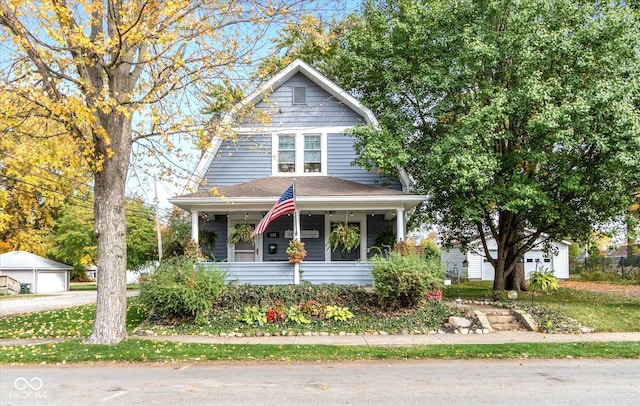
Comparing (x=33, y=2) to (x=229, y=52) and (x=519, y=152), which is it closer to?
(x=229, y=52)

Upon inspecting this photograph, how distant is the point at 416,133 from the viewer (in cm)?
1906

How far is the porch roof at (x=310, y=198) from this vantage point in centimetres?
1547

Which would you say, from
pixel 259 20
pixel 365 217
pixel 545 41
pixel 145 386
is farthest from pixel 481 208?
pixel 145 386

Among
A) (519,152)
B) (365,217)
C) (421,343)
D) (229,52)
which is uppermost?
(229,52)

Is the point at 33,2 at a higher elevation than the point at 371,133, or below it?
higher

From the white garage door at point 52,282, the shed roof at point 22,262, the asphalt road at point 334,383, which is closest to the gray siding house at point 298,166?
the asphalt road at point 334,383

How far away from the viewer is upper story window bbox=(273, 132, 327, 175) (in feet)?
58.5

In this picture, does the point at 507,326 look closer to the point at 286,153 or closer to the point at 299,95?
the point at 286,153

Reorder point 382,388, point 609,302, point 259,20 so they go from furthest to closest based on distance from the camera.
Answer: point 609,302
point 259,20
point 382,388

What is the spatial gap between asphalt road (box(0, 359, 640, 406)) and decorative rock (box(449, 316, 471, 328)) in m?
3.63

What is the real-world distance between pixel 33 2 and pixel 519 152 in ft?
41.7

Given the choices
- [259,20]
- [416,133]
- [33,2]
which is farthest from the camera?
Result: [416,133]

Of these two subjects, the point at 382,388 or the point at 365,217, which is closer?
the point at 382,388

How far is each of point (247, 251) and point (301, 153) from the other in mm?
3610
